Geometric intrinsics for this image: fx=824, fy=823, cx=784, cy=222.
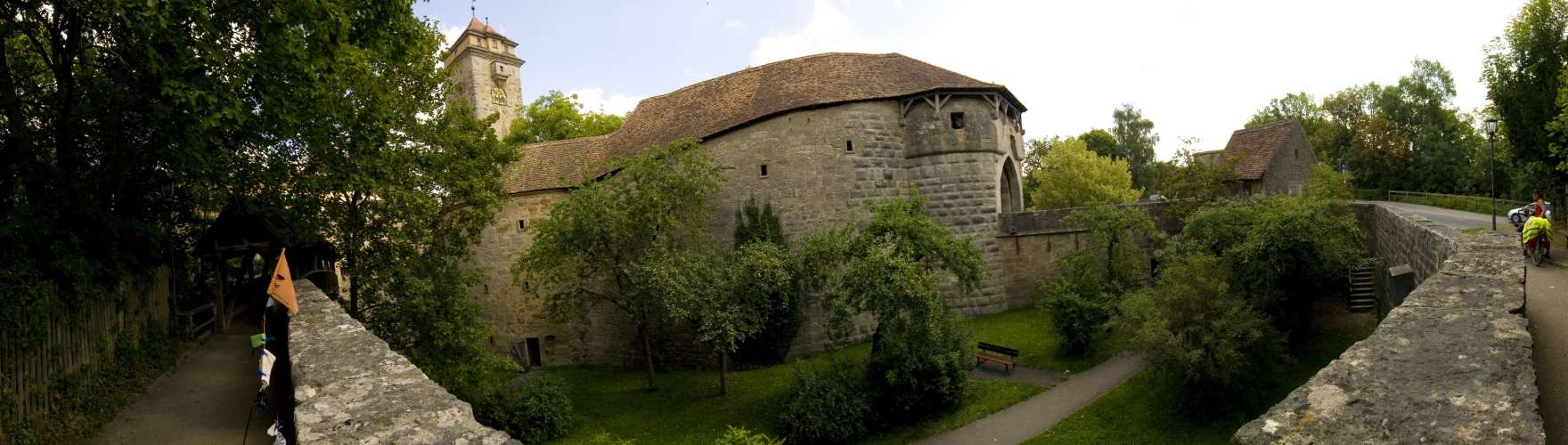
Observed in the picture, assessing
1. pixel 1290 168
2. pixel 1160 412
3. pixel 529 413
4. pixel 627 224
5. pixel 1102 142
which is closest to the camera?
pixel 1160 412

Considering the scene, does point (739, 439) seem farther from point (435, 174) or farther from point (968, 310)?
point (968, 310)

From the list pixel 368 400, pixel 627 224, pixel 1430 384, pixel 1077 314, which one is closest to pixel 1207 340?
pixel 1077 314

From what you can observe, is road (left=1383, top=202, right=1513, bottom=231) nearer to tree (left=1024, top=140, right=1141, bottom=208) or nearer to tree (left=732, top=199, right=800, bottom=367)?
tree (left=1024, top=140, right=1141, bottom=208)

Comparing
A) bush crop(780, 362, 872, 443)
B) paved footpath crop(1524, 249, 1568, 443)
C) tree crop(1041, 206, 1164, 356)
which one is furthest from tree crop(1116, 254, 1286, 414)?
bush crop(780, 362, 872, 443)

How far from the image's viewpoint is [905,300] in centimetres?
1747

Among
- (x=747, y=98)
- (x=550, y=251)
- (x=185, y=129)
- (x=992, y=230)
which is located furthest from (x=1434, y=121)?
(x=185, y=129)

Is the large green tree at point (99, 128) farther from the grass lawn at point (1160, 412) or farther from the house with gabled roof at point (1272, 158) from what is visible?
the house with gabled roof at point (1272, 158)

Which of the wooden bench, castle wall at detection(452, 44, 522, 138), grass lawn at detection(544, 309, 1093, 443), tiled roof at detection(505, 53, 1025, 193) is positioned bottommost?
grass lawn at detection(544, 309, 1093, 443)

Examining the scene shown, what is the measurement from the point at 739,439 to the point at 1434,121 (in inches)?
2162

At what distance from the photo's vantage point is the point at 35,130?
9.13 meters

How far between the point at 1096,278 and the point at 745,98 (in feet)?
37.4

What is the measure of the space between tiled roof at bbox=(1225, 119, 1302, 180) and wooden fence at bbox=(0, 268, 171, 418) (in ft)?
104

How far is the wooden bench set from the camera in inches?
774

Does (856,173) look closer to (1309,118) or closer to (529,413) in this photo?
(529,413)
